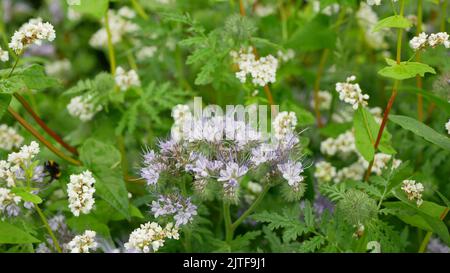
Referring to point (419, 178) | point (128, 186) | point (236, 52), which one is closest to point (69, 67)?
point (128, 186)

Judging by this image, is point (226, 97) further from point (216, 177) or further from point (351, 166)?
point (216, 177)

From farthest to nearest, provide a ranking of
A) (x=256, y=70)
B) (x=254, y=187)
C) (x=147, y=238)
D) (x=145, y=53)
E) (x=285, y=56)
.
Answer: (x=145, y=53), (x=285, y=56), (x=254, y=187), (x=256, y=70), (x=147, y=238)

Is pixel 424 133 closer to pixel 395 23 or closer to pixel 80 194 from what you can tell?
pixel 395 23

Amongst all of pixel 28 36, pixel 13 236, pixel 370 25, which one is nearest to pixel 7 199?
pixel 13 236

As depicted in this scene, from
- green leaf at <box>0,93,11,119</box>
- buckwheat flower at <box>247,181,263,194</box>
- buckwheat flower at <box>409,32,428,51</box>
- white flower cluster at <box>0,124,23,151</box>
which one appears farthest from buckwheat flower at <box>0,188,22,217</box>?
buckwheat flower at <box>409,32,428,51</box>

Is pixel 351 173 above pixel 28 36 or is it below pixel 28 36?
below

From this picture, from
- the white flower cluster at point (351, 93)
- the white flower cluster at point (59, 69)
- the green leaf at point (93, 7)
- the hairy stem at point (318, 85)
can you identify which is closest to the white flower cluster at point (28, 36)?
the green leaf at point (93, 7)

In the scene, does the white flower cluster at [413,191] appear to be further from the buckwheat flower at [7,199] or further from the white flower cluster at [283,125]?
the buckwheat flower at [7,199]
